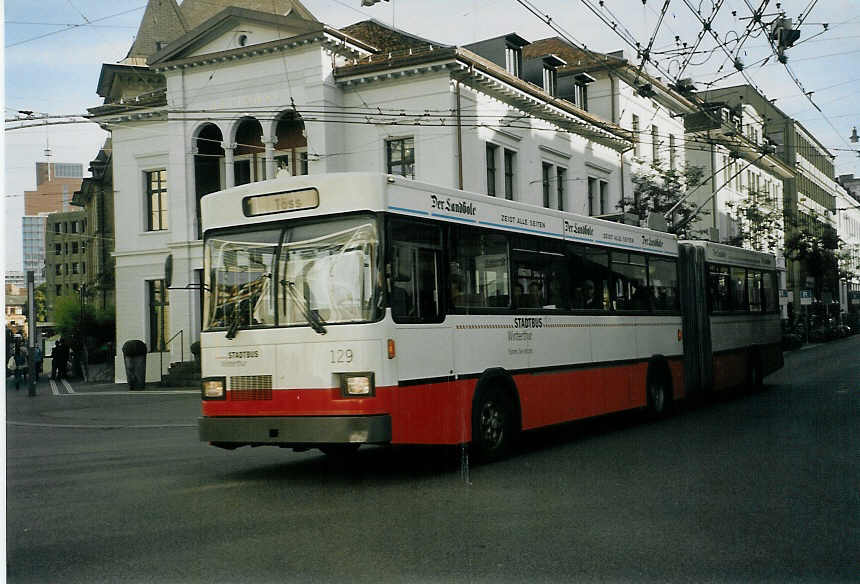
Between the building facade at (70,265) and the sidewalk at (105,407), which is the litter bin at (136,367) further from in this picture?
the building facade at (70,265)

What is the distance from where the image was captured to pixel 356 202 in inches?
390

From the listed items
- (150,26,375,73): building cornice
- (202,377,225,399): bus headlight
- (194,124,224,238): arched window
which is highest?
(150,26,375,73): building cornice

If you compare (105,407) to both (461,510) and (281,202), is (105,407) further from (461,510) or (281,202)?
(461,510)

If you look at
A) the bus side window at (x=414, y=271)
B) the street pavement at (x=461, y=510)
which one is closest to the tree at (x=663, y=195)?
the street pavement at (x=461, y=510)

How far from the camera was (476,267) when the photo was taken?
11.3m

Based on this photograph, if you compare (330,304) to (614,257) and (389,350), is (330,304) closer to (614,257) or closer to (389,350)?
(389,350)

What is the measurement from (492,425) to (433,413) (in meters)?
1.22

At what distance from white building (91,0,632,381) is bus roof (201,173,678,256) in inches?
709

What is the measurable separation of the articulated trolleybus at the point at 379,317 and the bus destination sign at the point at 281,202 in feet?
0.05

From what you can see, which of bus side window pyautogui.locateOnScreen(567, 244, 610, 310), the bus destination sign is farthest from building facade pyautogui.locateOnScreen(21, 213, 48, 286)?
bus side window pyautogui.locateOnScreen(567, 244, 610, 310)

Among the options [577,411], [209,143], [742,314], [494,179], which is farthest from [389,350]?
[209,143]

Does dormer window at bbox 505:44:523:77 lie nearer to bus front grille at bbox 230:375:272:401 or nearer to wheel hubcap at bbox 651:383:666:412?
wheel hubcap at bbox 651:383:666:412

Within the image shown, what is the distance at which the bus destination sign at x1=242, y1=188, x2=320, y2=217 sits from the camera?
10.1 meters

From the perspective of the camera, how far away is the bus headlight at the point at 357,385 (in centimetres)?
965
